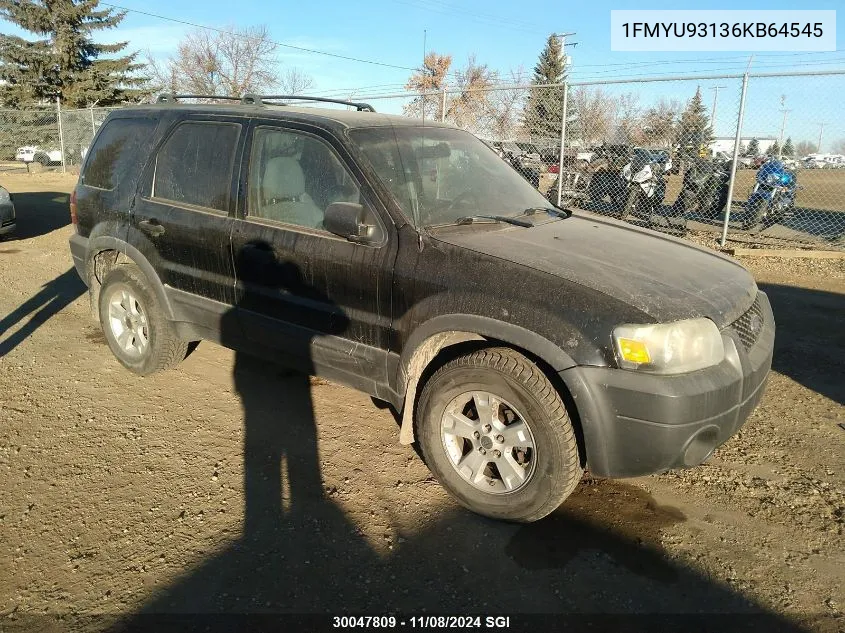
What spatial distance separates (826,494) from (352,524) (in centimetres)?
251

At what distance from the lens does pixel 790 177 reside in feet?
33.0

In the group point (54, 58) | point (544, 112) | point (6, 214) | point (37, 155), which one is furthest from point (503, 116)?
point (54, 58)

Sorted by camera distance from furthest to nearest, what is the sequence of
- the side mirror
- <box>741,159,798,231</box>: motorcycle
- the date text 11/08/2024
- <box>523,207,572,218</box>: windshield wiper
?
<box>741,159,798,231</box>: motorcycle, <box>523,207,572,218</box>: windshield wiper, the side mirror, the date text 11/08/2024

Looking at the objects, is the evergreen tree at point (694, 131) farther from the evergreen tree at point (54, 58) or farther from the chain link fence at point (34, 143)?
the evergreen tree at point (54, 58)

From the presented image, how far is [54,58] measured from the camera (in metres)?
31.0

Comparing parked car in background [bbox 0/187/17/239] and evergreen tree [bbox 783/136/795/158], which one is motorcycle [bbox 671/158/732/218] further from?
parked car in background [bbox 0/187/17/239]

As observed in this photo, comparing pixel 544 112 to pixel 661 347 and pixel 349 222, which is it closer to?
pixel 349 222

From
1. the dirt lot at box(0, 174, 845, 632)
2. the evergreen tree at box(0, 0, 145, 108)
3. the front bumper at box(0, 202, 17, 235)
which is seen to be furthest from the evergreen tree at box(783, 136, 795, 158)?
the evergreen tree at box(0, 0, 145, 108)

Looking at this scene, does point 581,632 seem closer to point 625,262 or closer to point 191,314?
point 625,262

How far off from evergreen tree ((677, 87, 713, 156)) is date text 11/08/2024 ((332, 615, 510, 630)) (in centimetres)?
984

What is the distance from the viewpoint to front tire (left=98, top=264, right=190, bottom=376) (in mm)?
4332

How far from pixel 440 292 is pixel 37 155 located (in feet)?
89.9

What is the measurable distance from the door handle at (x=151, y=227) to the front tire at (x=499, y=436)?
7.42 feet

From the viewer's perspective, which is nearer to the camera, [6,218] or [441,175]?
[441,175]
